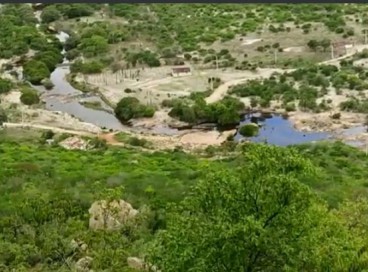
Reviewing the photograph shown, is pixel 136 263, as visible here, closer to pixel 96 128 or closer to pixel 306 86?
pixel 96 128

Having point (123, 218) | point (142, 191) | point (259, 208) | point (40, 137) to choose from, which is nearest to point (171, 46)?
point (40, 137)

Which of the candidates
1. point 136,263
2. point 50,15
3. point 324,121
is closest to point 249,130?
point 324,121

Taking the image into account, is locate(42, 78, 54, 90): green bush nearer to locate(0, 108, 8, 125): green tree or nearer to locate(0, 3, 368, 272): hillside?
locate(0, 3, 368, 272): hillside

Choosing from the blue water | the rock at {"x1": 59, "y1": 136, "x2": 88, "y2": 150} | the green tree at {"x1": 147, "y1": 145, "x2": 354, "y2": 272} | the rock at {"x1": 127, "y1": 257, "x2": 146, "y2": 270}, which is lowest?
the blue water

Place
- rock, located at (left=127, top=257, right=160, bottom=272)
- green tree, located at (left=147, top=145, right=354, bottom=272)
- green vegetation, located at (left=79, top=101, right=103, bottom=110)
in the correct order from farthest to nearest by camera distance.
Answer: green vegetation, located at (left=79, top=101, right=103, bottom=110) → rock, located at (left=127, top=257, right=160, bottom=272) → green tree, located at (left=147, top=145, right=354, bottom=272)

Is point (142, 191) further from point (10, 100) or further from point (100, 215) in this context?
point (10, 100)

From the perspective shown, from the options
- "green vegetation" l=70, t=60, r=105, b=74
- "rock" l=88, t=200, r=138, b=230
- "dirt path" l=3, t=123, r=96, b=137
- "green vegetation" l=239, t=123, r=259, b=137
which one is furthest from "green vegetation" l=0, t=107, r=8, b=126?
"rock" l=88, t=200, r=138, b=230

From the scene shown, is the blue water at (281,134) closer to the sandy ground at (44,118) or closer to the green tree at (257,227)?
the sandy ground at (44,118)
